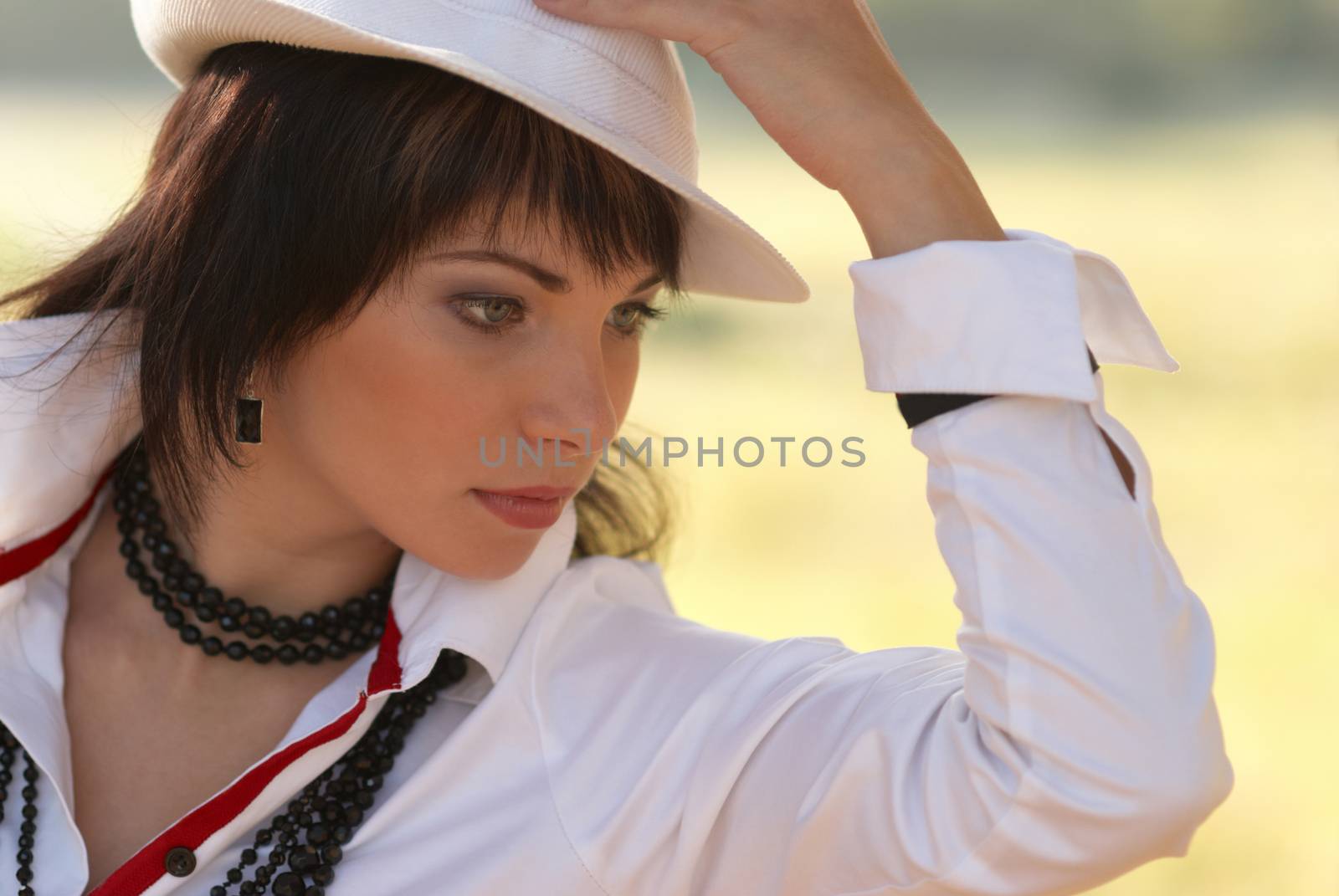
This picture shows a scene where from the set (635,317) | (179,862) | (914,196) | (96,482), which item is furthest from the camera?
(96,482)

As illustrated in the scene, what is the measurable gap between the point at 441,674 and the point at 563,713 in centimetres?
19

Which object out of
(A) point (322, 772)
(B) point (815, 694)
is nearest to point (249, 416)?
(A) point (322, 772)

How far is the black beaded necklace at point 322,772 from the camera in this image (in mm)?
1652

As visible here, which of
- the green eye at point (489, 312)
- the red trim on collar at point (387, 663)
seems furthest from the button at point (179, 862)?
the green eye at point (489, 312)

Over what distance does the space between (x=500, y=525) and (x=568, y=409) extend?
0.62ft

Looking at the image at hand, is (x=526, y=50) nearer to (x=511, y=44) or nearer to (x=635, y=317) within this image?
(x=511, y=44)

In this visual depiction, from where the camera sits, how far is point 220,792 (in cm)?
165

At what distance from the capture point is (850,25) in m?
1.56

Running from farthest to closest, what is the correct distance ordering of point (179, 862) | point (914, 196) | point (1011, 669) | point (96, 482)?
point (96, 482), point (179, 862), point (914, 196), point (1011, 669)

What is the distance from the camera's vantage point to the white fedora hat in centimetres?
149

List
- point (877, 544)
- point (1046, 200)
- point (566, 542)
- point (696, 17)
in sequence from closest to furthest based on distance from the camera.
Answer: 1. point (696, 17)
2. point (566, 542)
3. point (877, 544)
4. point (1046, 200)

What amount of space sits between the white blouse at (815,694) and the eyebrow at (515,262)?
369mm

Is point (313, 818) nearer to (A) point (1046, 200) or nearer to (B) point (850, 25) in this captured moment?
(B) point (850, 25)

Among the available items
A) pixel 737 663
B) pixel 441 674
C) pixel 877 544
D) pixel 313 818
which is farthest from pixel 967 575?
pixel 877 544
